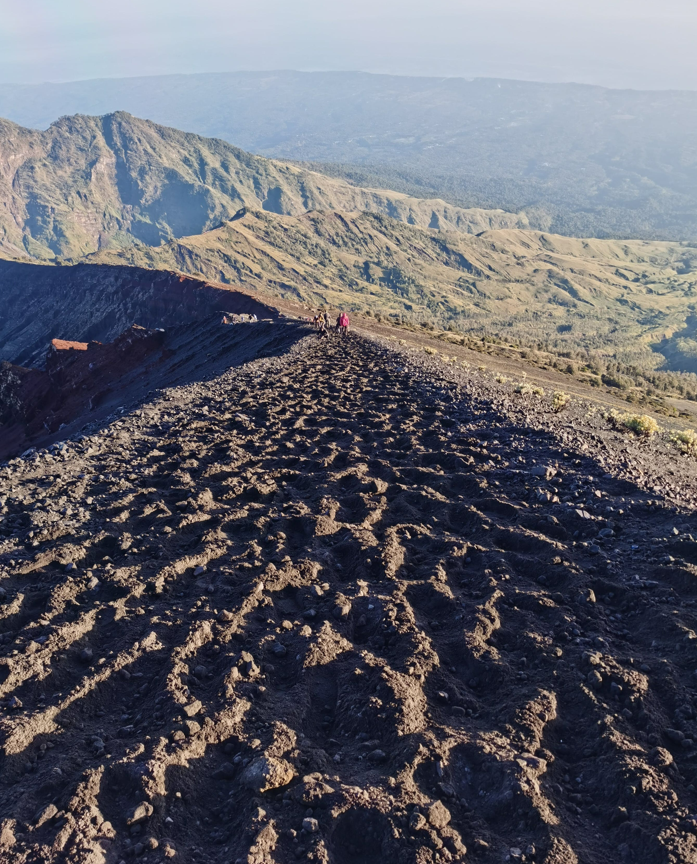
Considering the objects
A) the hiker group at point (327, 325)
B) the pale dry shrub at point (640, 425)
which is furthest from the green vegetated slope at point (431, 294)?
A: the pale dry shrub at point (640, 425)

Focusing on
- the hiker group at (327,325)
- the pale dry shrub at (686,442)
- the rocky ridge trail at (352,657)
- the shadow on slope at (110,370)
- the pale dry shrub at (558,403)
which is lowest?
the shadow on slope at (110,370)

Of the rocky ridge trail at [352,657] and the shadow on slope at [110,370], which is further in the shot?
the shadow on slope at [110,370]

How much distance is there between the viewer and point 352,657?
606 cm

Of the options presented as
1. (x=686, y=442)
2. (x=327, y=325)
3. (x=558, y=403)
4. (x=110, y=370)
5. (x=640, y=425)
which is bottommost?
(x=110, y=370)

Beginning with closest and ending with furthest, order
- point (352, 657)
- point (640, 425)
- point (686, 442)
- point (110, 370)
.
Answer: point (352, 657) → point (686, 442) → point (640, 425) → point (110, 370)

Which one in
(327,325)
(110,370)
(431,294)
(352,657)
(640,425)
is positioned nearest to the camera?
(352,657)

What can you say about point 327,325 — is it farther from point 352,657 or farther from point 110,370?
point 352,657

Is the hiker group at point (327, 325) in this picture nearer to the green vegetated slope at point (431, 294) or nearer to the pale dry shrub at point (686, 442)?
the pale dry shrub at point (686, 442)

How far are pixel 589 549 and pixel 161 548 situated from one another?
5.93 meters

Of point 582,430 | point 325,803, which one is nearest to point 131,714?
point 325,803

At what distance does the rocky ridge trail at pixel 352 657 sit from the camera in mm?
4207

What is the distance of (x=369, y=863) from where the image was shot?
3.99 metres

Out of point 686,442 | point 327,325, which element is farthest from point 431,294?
point 686,442

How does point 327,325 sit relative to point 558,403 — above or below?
below
